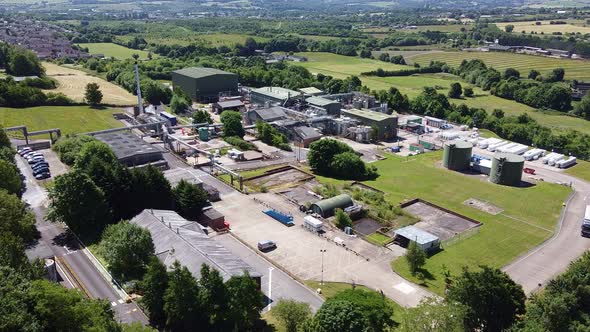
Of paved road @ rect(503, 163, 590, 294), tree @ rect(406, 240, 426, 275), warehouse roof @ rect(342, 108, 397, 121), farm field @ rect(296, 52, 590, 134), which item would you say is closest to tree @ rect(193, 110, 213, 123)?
warehouse roof @ rect(342, 108, 397, 121)

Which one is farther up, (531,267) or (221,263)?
(221,263)

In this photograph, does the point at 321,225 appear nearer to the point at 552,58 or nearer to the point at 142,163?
the point at 142,163

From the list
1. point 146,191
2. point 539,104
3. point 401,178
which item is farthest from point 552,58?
point 146,191

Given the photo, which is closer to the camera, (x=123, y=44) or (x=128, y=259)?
(x=128, y=259)

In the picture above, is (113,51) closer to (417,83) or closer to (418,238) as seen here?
(417,83)

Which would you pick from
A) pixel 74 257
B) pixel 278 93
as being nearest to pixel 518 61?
pixel 278 93
